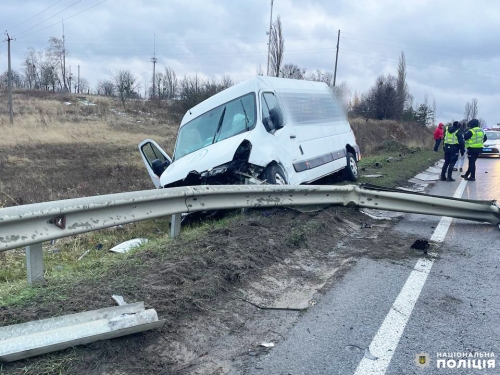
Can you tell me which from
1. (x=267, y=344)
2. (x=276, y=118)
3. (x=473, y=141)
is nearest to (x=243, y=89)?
(x=276, y=118)

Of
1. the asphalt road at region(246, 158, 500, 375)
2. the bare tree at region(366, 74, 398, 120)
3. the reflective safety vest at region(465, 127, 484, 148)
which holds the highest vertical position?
the bare tree at region(366, 74, 398, 120)

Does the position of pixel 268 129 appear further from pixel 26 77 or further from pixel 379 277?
pixel 26 77

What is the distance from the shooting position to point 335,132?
9.69 meters

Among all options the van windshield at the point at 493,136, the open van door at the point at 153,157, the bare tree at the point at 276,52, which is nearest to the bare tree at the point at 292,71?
the bare tree at the point at 276,52

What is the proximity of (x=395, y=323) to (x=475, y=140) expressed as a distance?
1125cm

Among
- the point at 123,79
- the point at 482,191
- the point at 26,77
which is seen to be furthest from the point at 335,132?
the point at 26,77

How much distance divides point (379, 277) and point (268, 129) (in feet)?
11.7

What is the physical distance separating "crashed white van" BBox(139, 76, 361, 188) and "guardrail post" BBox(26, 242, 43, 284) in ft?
10.5

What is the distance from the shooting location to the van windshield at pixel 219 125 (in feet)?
23.8

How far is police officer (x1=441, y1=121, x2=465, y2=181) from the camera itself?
12203 mm

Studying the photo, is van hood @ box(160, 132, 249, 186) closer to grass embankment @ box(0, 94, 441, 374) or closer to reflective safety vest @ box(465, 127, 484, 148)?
grass embankment @ box(0, 94, 441, 374)

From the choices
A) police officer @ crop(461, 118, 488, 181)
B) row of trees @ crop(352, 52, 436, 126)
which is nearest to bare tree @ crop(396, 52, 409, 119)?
row of trees @ crop(352, 52, 436, 126)

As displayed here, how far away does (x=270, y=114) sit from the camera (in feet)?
23.9

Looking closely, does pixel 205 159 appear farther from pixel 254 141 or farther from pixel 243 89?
pixel 243 89
